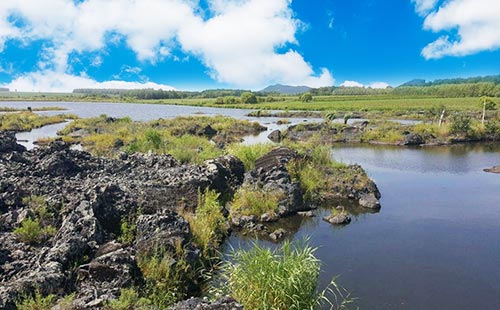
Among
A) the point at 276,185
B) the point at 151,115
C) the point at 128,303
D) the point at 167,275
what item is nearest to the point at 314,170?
the point at 276,185

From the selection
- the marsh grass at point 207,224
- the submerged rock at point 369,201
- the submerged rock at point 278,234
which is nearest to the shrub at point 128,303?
the marsh grass at point 207,224

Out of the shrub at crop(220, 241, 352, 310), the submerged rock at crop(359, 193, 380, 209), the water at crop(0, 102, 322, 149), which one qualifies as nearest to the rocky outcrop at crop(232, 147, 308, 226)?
the submerged rock at crop(359, 193, 380, 209)

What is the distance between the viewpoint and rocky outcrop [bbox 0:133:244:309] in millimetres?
10398

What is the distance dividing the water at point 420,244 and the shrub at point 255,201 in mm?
1451

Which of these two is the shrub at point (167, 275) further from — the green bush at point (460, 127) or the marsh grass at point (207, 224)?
the green bush at point (460, 127)

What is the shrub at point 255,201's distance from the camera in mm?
19016

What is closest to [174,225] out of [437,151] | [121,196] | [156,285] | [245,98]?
[156,285]

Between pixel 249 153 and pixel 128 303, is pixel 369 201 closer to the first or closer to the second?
pixel 249 153

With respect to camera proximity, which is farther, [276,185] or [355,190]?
[355,190]

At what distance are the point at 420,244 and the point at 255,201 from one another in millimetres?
7474

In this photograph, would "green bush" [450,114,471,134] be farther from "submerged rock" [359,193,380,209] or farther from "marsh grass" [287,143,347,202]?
"submerged rock" [359,193,380,209]

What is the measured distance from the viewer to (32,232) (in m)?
13.4

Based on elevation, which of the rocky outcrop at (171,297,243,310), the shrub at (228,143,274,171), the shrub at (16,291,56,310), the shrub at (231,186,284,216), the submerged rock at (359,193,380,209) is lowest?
the submerged rock at (359,193,380,209)

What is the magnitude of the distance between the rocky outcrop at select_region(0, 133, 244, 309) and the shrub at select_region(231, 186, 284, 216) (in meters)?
1.56
